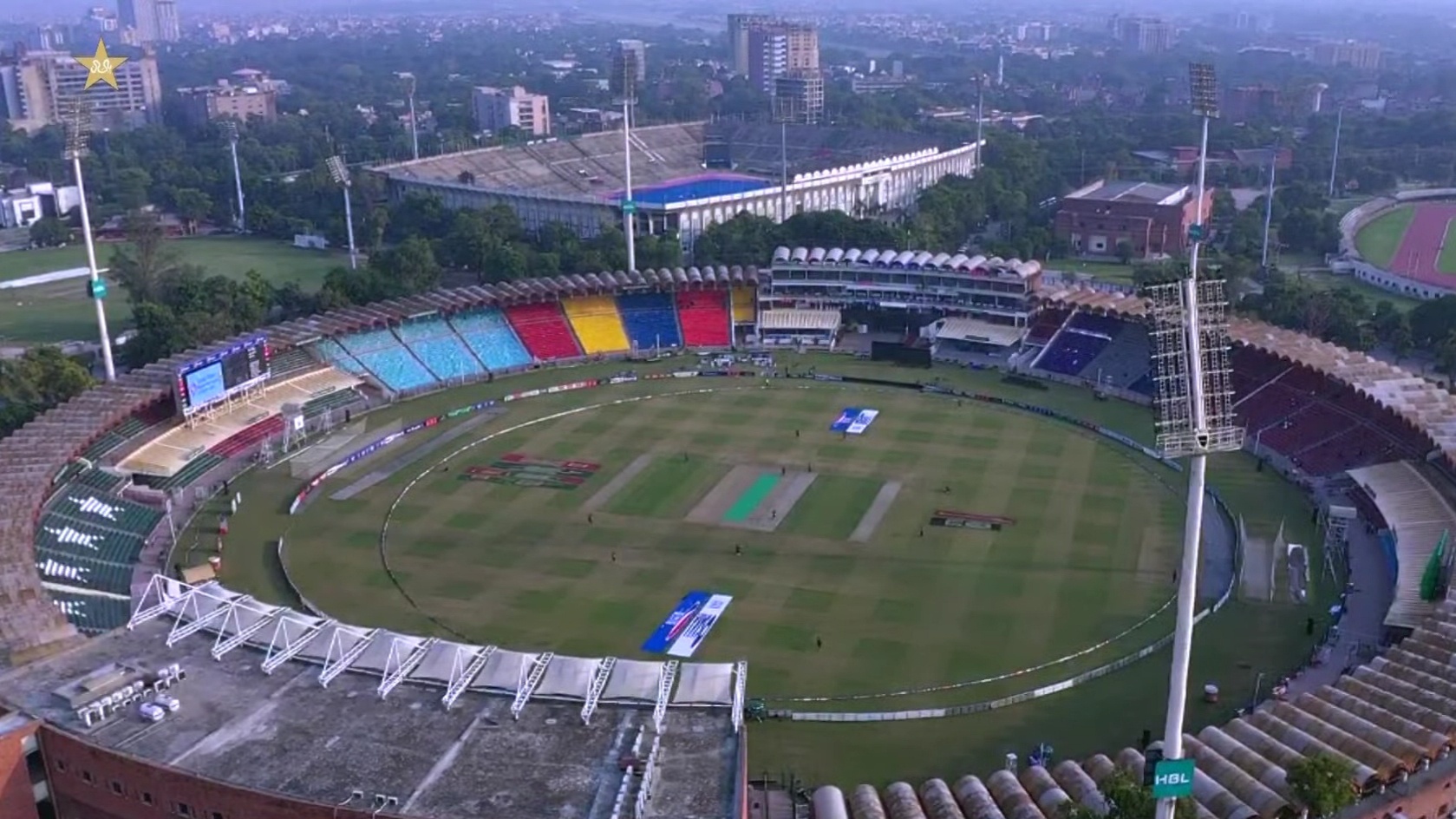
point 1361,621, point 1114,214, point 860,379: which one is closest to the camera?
point 1361,621

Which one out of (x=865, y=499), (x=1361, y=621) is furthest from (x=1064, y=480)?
(x=1361, y=621)

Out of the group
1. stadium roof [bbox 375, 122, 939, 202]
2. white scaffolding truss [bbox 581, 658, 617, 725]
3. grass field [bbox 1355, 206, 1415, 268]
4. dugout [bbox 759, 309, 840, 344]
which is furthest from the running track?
white scaffolding truss [bbox 581, 658, 617, 725]

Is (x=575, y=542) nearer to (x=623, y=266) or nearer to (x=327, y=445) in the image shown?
(x=327, y=445)

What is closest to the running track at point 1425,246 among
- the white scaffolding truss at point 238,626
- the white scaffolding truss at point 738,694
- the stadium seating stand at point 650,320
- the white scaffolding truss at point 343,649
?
the stadium seating stand at point 650,320

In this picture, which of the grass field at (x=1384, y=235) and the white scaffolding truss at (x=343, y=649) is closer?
the white scaffolding truss at (x=343, y=649)

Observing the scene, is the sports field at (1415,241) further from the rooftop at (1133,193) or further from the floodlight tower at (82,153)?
the floodlight tower at (82,153)

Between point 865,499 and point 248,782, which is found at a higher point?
point 248,782
